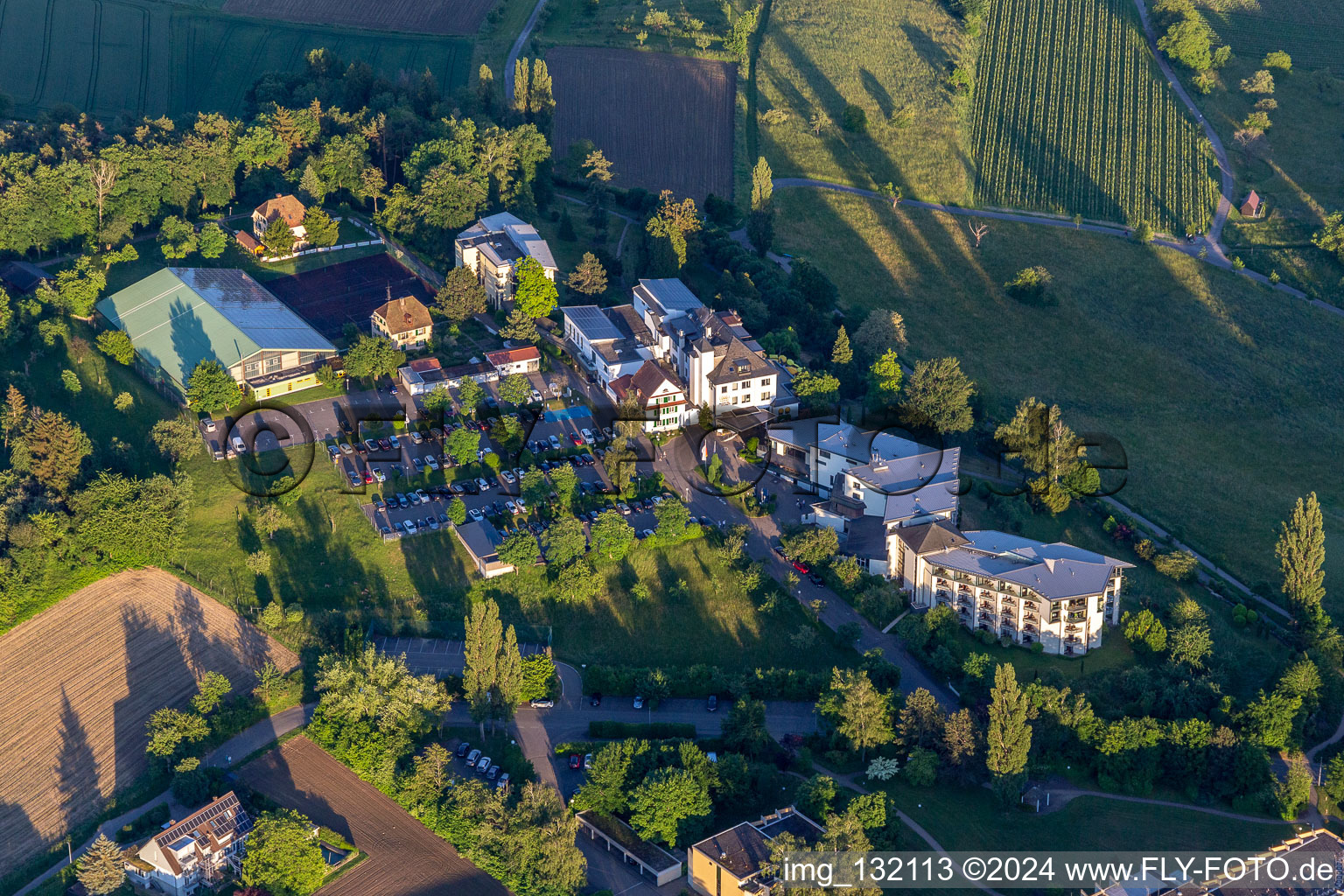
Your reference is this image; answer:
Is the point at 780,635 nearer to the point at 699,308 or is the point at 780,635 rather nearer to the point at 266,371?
the point at 699,308

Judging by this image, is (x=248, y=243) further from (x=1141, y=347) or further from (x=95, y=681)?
(x=1141, y=347)

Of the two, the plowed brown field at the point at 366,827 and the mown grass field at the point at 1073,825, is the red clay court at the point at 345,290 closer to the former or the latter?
the plowed brown field at the point at 366,827

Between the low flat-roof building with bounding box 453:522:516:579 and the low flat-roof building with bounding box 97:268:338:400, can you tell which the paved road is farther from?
the low flat-roof building with bounding box 97:268:338:400

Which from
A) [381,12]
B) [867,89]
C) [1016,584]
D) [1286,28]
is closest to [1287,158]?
[1286,28]

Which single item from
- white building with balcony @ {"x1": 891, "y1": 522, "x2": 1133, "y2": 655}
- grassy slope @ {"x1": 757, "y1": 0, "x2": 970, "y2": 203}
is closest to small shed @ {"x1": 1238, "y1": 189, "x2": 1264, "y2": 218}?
grassy slope @ {"x1": 757, "y1": 0, "x2": 970, "y2": 203}

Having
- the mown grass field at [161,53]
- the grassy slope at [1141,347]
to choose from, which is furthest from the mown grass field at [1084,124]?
the mown grass field at [161,53]
